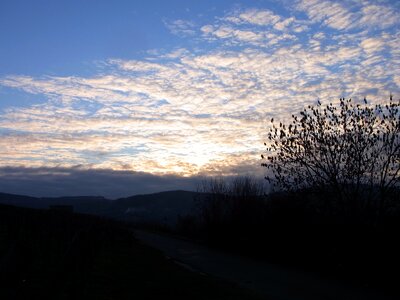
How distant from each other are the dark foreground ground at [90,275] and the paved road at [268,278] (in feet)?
3.45

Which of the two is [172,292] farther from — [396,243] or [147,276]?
[396,243]

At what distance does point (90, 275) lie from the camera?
14.8m

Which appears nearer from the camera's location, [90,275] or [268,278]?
[90,275]

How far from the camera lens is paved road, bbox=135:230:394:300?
13.7m

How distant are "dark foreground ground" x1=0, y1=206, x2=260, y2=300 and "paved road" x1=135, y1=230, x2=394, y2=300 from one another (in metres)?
1.05

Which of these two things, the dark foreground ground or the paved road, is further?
the paved road

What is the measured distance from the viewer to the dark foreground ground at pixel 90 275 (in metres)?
7.11

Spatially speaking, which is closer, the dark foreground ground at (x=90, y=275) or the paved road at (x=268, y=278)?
the dark foreground ground at (x=90, y=275)

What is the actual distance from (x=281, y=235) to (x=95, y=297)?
38.8 feet

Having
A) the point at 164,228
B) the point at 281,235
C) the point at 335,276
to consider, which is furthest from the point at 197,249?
the point at 164,228

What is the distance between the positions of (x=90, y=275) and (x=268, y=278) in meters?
6.45

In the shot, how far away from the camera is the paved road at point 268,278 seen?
13.7 meters

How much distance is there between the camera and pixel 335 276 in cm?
1730

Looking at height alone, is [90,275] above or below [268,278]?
above
